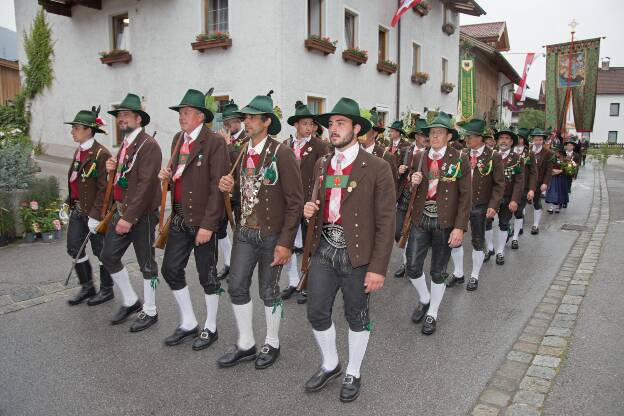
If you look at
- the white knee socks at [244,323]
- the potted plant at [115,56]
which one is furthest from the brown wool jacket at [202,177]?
the potted plant at [115,56]

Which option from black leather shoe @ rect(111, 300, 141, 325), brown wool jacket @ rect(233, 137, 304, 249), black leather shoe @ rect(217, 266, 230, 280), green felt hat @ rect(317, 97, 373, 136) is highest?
green felt hat @ rect(317, 97, 373, 136)

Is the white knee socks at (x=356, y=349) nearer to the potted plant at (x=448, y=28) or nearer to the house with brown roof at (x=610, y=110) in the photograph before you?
the potted plant at (x=448, y=28)

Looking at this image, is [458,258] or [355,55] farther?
[355,55]

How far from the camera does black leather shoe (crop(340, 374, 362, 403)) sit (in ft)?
11.6

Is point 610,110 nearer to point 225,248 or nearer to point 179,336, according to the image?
point 225,248

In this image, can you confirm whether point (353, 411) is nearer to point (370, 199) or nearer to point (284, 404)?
point (284, 404)

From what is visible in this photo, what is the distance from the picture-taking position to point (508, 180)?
7.75 meters

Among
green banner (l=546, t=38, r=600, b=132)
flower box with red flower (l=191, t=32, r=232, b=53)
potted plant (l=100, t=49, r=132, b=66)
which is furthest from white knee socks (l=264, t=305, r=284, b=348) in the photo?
green banner (l=546, t=38, r=600, b=132)

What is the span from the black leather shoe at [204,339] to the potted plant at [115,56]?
13.4 metres

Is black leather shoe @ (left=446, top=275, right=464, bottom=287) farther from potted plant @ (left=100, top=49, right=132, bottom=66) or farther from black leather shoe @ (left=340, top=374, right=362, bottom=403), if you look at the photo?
potted plant @ (left=100, top=49, right=132, bottom=66)

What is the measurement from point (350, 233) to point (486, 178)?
12.0 ft

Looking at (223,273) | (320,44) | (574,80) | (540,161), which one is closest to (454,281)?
(223,273)

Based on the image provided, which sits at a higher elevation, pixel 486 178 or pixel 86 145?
pixel 86 145

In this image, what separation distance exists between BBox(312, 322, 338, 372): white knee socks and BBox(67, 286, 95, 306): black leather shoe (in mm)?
3093
